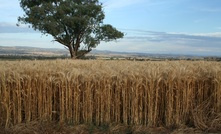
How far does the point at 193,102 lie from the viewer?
7.89 m

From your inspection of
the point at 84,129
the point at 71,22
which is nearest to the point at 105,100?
the point at 84,129

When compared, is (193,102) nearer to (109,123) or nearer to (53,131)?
(109,123)

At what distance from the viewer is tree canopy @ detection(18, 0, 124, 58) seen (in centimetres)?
4053

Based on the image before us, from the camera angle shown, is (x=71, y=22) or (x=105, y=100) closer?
(x=105, y=100)

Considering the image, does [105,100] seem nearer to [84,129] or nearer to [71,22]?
[84,129]

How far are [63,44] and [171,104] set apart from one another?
35750mm

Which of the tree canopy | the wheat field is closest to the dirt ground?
the wheat field

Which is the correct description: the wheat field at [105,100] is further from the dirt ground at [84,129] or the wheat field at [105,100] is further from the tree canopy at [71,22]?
the tree canopy at [71,22]

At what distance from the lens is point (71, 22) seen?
39875 mm

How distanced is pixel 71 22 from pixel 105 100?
3336 centimetres

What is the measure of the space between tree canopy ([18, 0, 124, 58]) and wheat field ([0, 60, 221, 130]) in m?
32.8

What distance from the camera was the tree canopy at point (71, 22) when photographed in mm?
40531

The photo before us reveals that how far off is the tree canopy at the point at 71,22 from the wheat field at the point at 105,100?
3282cm

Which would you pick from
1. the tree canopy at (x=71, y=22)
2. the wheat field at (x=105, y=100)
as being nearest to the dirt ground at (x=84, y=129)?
the wheat field at (x=105, y=100)
